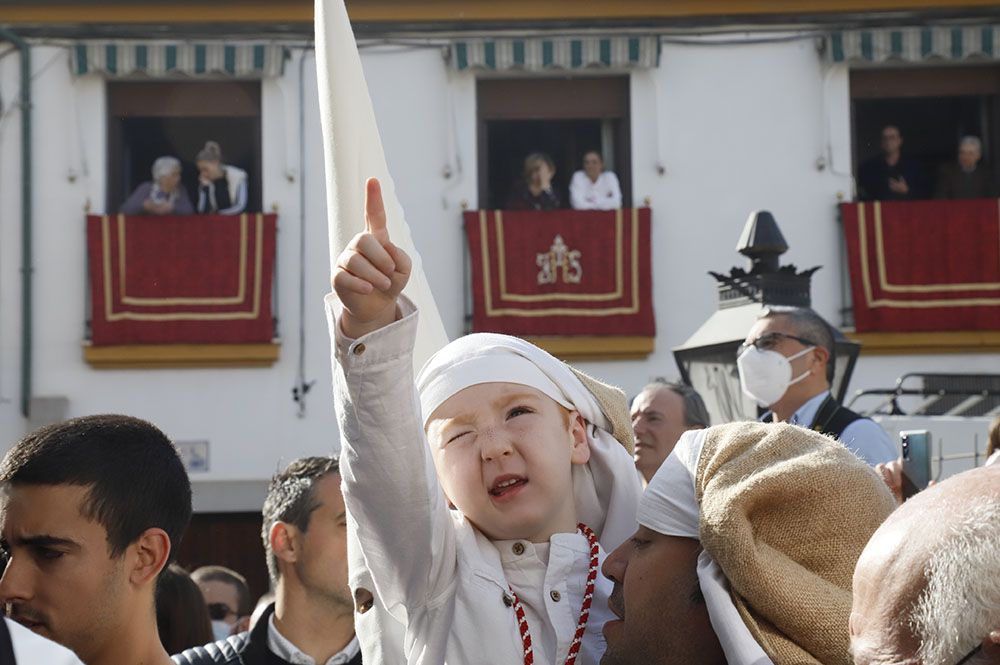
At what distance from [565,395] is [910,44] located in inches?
436

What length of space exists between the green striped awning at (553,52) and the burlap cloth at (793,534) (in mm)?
11041

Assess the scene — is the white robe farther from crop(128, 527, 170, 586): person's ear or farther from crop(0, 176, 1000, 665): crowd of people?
crop(128, 527, 170, 586): person's ear

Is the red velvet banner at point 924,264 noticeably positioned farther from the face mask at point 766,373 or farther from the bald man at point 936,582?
the bald man at point 936,582

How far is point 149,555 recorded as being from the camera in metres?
2.73

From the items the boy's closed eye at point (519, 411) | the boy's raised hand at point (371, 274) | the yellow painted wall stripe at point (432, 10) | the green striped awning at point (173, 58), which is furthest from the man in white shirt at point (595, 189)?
the boy's raised hand at point (371, 274)

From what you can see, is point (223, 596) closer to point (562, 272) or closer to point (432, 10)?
point (562, 272)

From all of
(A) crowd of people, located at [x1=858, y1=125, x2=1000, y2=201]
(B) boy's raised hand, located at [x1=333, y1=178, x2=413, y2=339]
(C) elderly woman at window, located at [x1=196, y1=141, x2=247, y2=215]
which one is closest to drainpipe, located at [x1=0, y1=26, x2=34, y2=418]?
→ (C) elderly woman at window, located at [x1=196, y1=141, x2=247, y2=215]

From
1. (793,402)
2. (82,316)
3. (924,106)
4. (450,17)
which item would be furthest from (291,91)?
(793,402)

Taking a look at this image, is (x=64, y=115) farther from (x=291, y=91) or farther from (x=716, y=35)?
(x=716, y=35)

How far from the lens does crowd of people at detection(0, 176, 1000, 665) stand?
1.70m

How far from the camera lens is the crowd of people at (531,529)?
1.70m

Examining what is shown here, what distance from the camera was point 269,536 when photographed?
424cm

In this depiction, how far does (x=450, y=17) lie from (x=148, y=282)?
3482 millimetres

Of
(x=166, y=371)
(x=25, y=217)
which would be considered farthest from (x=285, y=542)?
(x=25, y=217)
